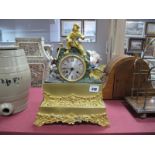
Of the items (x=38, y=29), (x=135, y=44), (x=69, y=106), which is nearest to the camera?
(x=69, y=106)

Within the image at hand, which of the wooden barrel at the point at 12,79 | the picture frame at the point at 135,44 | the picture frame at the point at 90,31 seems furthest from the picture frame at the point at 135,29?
the wooden barrel at the point at 12,79

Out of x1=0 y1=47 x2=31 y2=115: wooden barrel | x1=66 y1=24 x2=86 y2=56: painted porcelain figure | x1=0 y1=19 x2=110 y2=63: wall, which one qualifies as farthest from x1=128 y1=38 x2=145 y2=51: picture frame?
x1=0 y1=47 x2=31 y2=115: wooden barrel

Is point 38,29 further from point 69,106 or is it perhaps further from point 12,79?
point 69,106

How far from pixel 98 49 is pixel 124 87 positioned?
1.42 meters

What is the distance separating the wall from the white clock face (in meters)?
1.42

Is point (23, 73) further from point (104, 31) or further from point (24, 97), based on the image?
point (104, 31)

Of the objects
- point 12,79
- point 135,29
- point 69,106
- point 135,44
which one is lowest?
point 69,106

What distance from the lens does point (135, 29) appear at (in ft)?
5.73

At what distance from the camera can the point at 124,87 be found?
111 cm

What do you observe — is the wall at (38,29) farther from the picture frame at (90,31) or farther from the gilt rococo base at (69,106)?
the gilt rococo base at (69,106)

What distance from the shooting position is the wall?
2295 millimetres

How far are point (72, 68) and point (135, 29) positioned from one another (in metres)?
1.13

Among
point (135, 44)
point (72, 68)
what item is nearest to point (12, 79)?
point (72, 68)

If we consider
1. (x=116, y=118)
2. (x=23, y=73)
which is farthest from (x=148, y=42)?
(x=23, y=73)
